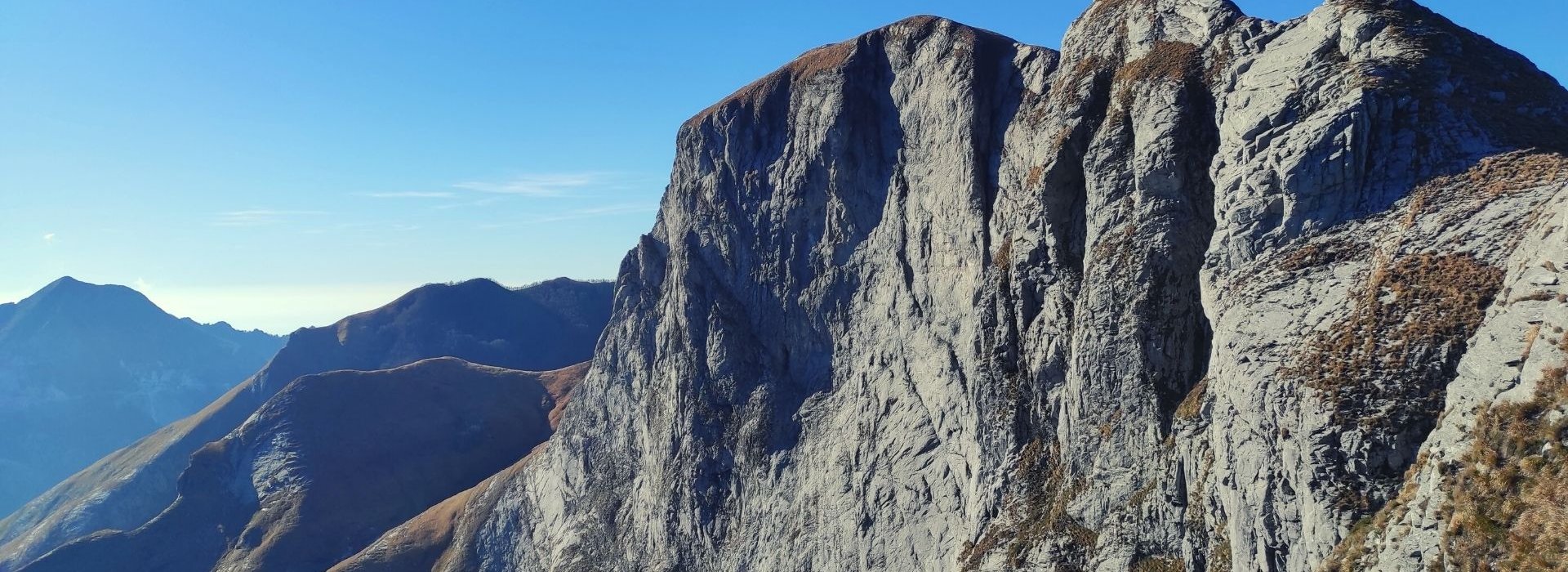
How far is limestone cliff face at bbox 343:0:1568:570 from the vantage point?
83.7ft

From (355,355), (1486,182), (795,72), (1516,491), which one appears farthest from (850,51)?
(355,355)

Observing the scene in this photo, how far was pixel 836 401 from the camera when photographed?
2414 inches

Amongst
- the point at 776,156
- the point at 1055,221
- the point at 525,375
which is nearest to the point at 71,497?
the point at 525,375

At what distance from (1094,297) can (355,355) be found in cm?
18460

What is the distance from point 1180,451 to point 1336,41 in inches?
635

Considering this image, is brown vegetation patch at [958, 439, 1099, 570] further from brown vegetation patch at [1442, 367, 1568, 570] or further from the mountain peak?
the mountain peak

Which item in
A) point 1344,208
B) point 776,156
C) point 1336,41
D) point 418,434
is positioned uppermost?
point 776,156

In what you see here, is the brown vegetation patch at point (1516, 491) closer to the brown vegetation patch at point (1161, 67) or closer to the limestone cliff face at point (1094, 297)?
the limestone cliff face at point (1094, 297)

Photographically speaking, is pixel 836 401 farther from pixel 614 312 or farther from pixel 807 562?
pixel 614 312

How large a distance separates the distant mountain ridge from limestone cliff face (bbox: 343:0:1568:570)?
4456 inches

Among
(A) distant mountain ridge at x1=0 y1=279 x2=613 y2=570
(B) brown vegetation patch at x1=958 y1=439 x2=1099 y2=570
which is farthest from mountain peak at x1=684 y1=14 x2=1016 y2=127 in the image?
(A) distant mountain ridge at x1=0 y1=279 x2=613 y2=570

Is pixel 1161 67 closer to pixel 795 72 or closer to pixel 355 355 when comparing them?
pixel 795 72

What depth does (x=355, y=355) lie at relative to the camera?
622 ft

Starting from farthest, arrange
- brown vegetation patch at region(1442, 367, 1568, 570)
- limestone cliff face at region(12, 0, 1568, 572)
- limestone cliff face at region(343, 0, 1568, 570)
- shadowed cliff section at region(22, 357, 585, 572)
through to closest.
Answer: shadowed cliff section at region(22, 357, 585, 572)
limestone cliff face at region(343, 0, 1568, 570)
limestone cliff face at region(12, 0, 1568, 572)
brown vegetation patch at region(1442, 367, 1568, 570)
